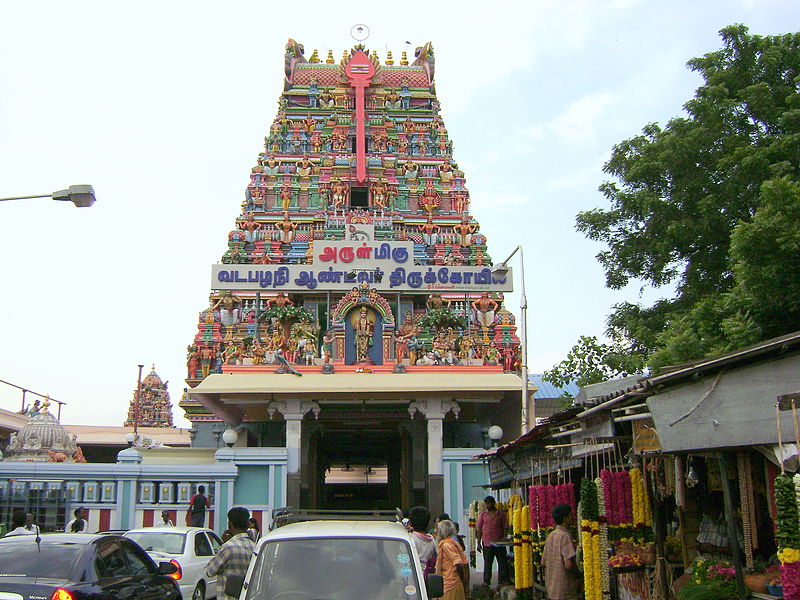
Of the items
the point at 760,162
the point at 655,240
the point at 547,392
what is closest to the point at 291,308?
the point at 655,240

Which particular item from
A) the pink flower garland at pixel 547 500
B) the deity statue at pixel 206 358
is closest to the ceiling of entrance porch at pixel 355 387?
the deity statue at pixel 206 358

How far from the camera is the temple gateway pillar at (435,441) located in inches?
824

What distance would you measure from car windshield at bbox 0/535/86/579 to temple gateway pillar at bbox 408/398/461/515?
14099mm

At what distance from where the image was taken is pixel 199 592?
11781mm

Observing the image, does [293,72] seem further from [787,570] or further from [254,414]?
[787,570]

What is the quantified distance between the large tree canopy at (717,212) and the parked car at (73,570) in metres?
9.76

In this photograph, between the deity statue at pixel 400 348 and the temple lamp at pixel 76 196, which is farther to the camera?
the deity statue at pixel 400 348

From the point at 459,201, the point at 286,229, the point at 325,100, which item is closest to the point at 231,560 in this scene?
the point at 286,229

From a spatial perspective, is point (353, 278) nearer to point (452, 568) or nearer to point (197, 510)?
point (197, 510)

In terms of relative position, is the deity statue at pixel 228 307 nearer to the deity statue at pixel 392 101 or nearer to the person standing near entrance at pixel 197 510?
the person standing near entrance at pixel 197 510

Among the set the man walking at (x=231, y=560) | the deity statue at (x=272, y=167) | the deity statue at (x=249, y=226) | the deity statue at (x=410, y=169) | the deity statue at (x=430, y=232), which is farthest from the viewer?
the deity statue at (x=410, y=169)

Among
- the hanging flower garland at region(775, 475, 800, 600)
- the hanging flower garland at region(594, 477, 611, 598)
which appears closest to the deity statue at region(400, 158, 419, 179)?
the hanging flower garland at region(594, 477, 611, 598)

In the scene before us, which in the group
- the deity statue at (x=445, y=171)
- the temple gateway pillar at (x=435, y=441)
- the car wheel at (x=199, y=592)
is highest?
the deity statue at (x=445, y=171)

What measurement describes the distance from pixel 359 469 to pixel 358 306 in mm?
25649
